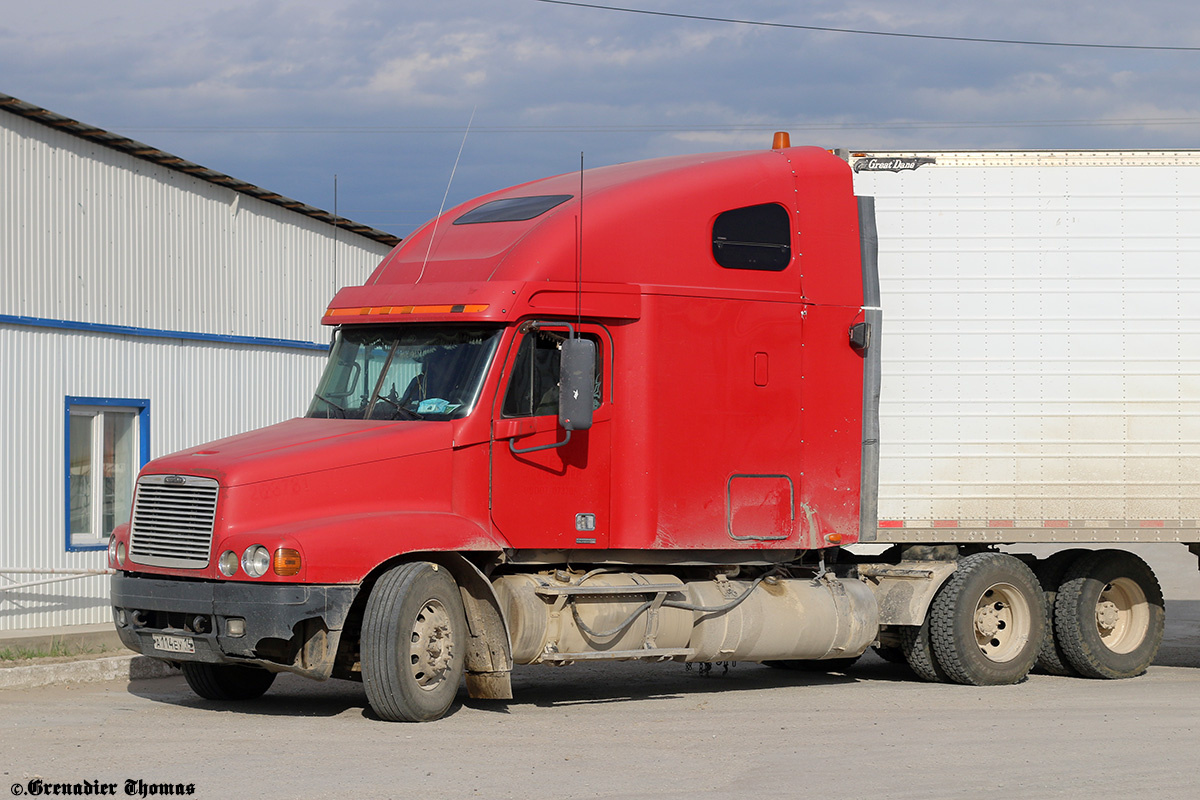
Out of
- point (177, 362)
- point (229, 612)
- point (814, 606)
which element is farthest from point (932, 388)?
point (177, 362)

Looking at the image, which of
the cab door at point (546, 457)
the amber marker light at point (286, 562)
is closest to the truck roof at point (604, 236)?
the cab door at point (546, 457)

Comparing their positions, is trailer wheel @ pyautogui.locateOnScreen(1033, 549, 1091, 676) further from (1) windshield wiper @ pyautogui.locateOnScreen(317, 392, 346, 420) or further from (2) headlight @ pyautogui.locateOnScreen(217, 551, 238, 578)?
(2) headlight @ pyautogui.locateOnScreen(217, 551, 238, 578)

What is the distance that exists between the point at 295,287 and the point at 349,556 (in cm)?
858

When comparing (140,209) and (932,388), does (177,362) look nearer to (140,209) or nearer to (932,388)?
(140,209)

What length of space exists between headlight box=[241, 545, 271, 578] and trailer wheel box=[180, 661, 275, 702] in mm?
1690

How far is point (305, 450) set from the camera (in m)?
10.0

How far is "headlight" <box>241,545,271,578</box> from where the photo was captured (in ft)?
31.3

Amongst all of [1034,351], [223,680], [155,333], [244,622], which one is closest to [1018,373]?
[1034,351]

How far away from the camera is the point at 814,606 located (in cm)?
1210

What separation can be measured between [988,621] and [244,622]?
6.58m

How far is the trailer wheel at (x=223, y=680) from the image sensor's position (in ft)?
36.1

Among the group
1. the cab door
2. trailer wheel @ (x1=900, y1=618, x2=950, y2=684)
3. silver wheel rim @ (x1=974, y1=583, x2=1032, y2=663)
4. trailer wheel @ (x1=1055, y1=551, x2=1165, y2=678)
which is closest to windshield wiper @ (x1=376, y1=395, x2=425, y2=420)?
the cab door

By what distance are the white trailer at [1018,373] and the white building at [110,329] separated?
751cm

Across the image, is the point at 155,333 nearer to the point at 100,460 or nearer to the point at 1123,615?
the point at 100,460
